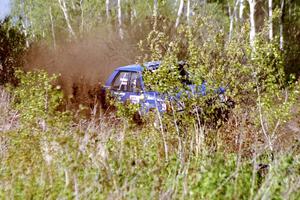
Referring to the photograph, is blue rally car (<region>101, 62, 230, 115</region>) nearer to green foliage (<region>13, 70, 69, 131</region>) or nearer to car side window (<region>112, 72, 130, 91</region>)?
car side window (<region>112, 72, 130, 91</region>)

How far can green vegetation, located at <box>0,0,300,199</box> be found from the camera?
5500 mm

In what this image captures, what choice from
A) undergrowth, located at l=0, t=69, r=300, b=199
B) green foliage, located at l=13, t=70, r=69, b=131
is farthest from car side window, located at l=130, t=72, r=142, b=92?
undergrowth, located at l=0, t=69, r=300, b=199

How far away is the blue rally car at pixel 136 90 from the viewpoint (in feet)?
28.1

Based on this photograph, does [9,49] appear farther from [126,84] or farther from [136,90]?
[136,90]

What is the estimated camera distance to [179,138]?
283 inches

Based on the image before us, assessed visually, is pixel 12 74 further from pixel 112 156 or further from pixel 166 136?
pixel 112 156

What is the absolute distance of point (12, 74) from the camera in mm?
16656

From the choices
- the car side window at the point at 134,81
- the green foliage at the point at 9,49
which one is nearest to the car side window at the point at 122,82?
the car side window at the point at 134,81

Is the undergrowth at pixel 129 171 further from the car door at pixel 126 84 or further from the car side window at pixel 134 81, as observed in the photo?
the car side window at pixel 134 81

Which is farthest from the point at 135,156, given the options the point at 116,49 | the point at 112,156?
the point at 116,49

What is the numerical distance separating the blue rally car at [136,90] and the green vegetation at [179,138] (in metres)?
0.17

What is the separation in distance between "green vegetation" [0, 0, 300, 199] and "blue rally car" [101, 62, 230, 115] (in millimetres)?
172

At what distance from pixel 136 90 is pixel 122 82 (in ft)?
6.93

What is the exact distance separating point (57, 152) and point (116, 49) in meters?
16.8
